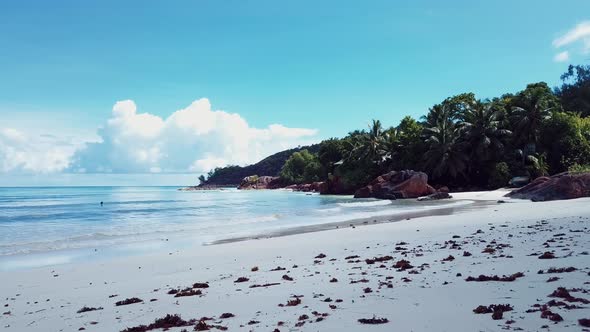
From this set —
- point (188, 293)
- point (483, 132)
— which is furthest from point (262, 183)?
point (188, 293)

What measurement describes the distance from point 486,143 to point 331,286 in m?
46.8

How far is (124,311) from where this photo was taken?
7270 millimetres

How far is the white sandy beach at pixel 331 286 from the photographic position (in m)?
5.74

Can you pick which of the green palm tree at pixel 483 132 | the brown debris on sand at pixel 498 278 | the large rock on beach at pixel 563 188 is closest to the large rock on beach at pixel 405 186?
the green palm tree at pixel 483 132

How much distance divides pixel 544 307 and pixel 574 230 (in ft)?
27.7

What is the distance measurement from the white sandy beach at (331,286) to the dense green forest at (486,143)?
35927 mm

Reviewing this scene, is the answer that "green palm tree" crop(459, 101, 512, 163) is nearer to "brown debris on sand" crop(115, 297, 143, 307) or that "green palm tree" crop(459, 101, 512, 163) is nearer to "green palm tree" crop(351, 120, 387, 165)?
"green palm tree" crop(351, 120, 387, 165)

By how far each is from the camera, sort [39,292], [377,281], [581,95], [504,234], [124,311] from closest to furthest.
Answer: [124,311] → [377,281] → [39,292] → [504,234] → [581,95]

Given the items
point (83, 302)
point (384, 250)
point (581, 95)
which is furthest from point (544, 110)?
point (83, 302)

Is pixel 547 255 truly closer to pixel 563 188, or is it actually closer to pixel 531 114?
pixel 563 188

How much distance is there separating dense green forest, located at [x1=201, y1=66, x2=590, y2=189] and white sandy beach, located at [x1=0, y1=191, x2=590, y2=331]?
35927 mm

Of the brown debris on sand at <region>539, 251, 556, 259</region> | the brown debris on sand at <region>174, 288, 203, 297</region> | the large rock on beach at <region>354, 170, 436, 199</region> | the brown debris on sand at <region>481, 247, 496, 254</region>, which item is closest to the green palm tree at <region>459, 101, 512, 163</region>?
the large rock on beach at <region>354, 170, 436, 199</region>

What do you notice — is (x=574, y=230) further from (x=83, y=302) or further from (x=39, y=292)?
(x=39, y=292)

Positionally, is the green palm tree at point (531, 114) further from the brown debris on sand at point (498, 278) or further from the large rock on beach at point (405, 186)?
the brown debris on sand at point (498, 278)
